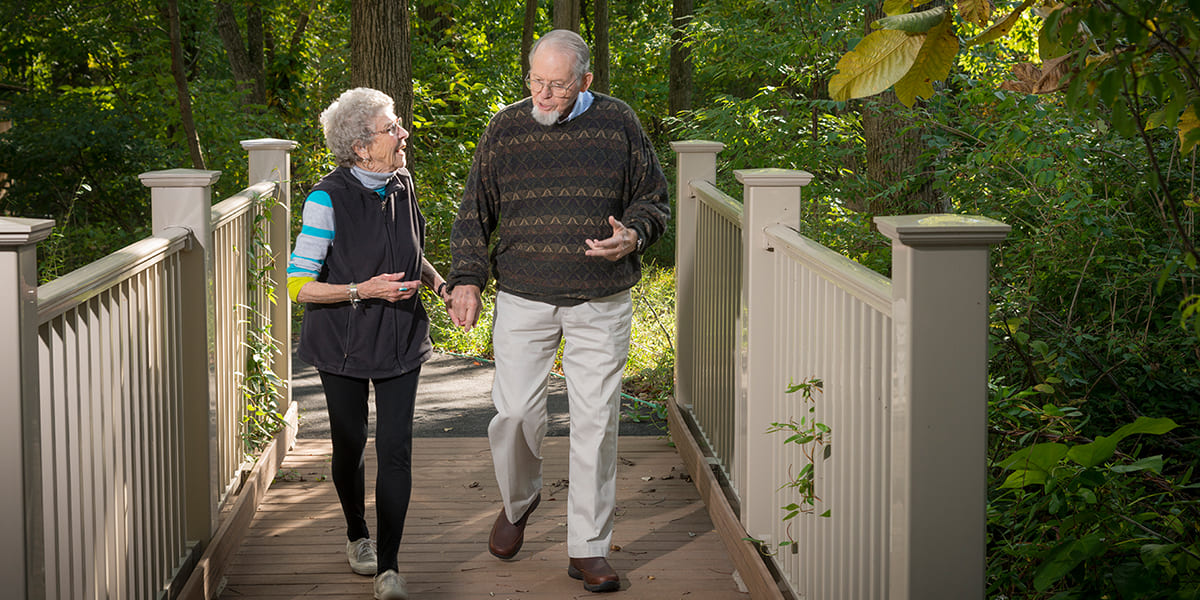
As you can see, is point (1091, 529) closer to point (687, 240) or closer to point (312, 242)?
point (312, 242)

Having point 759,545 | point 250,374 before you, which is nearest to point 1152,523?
point 759,545

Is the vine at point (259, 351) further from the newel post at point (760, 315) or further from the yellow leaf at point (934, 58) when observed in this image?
the yellow leaf at point (934, 58)

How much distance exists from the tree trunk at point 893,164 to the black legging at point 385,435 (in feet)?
14.3

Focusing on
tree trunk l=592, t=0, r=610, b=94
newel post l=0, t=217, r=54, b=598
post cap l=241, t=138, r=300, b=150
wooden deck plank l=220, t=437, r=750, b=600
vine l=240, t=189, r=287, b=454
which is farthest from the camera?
tree trunk l=592, t=0, r=610, b=94

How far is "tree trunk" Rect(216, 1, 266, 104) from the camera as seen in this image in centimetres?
1900

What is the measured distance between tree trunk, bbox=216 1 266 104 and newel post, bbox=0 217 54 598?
1600 cm

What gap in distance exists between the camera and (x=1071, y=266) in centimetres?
515

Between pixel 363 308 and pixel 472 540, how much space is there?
4.27ft

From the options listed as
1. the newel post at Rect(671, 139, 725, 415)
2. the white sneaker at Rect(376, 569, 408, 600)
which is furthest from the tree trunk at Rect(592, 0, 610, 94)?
the white sneaker at Rect(376, 569, 408, 600)

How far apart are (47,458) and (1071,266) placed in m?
4.16

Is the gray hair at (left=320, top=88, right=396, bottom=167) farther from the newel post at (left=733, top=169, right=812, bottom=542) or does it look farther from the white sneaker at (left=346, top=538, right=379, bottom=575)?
the white sneaker at (left=346, top=538, right=379, bottom=575)

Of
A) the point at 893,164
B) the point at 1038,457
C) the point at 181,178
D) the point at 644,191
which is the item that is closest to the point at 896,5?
the point at 1038,457

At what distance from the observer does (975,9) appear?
2594 millimetres

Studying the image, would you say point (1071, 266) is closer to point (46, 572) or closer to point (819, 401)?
point (819, 401)
